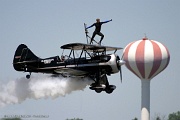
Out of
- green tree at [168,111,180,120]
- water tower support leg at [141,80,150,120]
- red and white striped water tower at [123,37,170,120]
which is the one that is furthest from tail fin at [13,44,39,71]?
green tree at [168,111,180,120]

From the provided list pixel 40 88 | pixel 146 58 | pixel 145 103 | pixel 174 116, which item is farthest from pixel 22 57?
pixel 174 116

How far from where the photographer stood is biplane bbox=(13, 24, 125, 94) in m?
41.7

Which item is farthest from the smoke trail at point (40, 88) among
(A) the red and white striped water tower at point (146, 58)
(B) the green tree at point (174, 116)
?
(B) the green tree at point (174, 116)

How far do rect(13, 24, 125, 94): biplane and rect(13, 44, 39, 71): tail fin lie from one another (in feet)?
2.96

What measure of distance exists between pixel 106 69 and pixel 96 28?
11.1ft

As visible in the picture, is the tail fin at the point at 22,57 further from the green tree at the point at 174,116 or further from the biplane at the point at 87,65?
the green tree at the point at 174,116

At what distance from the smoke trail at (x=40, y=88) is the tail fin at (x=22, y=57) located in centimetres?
154

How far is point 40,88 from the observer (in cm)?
4588

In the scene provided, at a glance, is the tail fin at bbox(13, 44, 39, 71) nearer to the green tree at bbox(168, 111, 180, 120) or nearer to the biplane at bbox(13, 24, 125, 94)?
the biplane at bbox(13, 24, 125, 94)

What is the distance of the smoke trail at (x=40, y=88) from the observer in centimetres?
4428

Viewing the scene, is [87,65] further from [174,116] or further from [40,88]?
[174,116]

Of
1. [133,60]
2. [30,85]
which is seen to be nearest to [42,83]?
[30,85]

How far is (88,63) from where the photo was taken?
4194 centimetres

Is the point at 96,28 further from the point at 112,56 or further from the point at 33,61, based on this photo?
the point at 33,61
